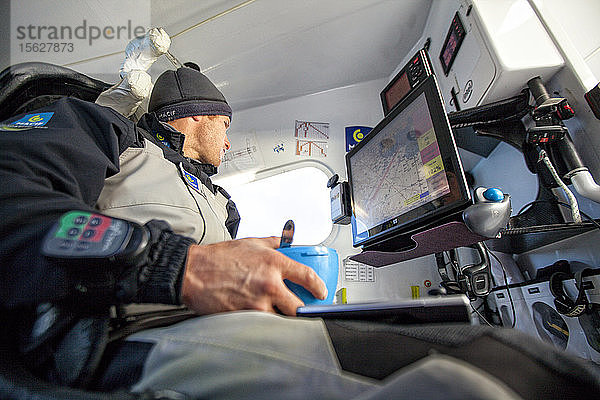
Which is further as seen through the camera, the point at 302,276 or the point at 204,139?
the point at 204,139

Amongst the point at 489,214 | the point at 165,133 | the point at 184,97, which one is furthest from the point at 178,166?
the point at 489,214

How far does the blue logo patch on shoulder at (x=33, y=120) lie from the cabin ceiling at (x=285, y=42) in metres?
1.12

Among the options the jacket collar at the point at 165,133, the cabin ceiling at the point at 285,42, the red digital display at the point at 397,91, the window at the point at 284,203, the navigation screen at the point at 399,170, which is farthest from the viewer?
the window at the point at 284,203

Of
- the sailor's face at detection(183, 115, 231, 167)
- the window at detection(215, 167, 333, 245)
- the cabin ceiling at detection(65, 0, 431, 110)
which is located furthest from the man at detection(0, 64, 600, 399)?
the window at detection(215, 167, 333, 245)

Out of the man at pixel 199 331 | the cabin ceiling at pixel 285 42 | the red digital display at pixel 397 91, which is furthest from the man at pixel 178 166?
the red digital display at pixel 397 91

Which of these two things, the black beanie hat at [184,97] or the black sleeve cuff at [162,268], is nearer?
the black sleeve cuff at [162,268]

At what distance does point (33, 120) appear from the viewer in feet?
2.27

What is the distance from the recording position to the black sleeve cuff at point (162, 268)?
1.47 ft

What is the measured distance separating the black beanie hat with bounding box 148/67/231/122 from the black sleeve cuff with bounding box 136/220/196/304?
3.49ft

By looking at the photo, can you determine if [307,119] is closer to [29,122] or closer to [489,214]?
[489,214]

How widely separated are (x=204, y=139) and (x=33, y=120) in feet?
2.62

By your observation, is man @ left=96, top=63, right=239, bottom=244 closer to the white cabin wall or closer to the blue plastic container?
the blue plastic container

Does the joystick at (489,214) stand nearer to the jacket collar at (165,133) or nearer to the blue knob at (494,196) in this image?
the blue knob at (494,196)

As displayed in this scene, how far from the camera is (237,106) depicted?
2.19m
